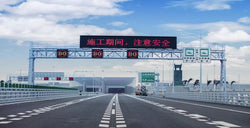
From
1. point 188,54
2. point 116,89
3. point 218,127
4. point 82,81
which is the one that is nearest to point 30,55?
point 188,54

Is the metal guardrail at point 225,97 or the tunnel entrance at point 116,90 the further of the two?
the tunnel entrance at point 116,90

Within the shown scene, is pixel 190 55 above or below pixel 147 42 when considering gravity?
below

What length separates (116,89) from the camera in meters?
186

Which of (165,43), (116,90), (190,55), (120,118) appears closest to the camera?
(120,118)

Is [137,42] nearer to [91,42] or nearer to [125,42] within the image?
[125,42]

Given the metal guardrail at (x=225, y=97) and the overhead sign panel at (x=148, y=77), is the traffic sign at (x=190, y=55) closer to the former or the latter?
the metal guardrail at (x=225, y=97)

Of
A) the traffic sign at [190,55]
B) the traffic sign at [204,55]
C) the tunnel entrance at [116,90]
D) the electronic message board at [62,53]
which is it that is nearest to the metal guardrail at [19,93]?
the electronic message board at [62,53]

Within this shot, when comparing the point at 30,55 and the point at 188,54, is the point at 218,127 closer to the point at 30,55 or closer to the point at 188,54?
the point at 188,54

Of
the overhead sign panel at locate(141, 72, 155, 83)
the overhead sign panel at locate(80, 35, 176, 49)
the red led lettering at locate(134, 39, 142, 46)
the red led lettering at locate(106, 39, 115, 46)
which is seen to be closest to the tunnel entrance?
the overhead sign panel at locate(141, 72, 155, 83)

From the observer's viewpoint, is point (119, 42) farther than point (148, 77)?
No

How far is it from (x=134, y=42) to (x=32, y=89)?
13.6m

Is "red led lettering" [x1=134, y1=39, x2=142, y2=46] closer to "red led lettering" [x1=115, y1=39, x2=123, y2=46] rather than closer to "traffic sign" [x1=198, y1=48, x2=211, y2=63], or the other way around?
"red led lettering" [x1=115, y1=39, x2=123, y2=46]

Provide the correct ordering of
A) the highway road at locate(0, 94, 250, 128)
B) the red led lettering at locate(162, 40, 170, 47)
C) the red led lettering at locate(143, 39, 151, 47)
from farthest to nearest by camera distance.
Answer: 1. the red led lettering at locate(162, 40, 170, 47)
2. the red led lettering at locate(143, 39, 151, 47)
3. the highway road at locate(0, 94, 250, 128)

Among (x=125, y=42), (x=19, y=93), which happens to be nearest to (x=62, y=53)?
(x=125, y=42)
